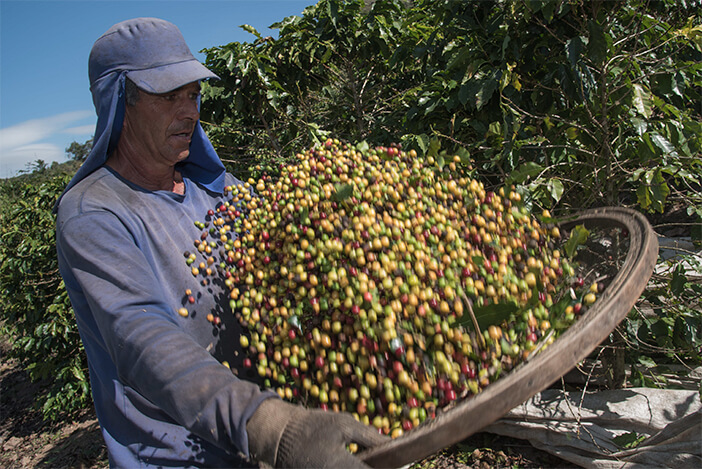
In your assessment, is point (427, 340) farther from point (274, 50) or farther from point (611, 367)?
point (274, 50)

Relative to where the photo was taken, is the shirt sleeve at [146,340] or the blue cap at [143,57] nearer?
the shirt sleeve at [146,340]

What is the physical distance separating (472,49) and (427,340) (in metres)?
2.02

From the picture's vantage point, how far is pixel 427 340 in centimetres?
100

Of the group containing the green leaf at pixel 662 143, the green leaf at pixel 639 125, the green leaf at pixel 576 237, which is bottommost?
the green leaf at pixel 576 237

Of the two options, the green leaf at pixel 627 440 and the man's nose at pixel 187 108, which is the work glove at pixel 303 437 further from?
the green leaf at pixel 627 440

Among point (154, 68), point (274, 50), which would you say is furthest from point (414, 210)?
point (274, 50)

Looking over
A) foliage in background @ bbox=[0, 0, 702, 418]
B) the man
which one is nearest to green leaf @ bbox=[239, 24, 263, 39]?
foliage in background @ bbox=[0, 0, 702, 418]

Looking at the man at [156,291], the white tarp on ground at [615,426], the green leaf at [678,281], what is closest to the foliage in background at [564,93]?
the green leaf at [678,281]

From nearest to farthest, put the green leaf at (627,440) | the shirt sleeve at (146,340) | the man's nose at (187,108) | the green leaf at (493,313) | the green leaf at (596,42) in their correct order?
the shirt sleeve at (146,340) < the green leaf at (493,313) < the man's nose at (187,108) < the green leaf at (596,42) < the green leaf at (627,440)

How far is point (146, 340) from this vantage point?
1025mm

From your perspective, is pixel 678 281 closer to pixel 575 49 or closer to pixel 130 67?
pixel 575 49

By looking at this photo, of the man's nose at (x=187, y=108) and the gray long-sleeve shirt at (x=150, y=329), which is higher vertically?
the man's nose at (x=187, y=108)

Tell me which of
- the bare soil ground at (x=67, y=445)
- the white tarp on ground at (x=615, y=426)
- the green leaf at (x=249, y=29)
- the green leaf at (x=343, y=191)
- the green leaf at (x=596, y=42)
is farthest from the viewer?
the green leaf at (x=249, y=29)

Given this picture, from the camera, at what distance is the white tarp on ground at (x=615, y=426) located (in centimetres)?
236
